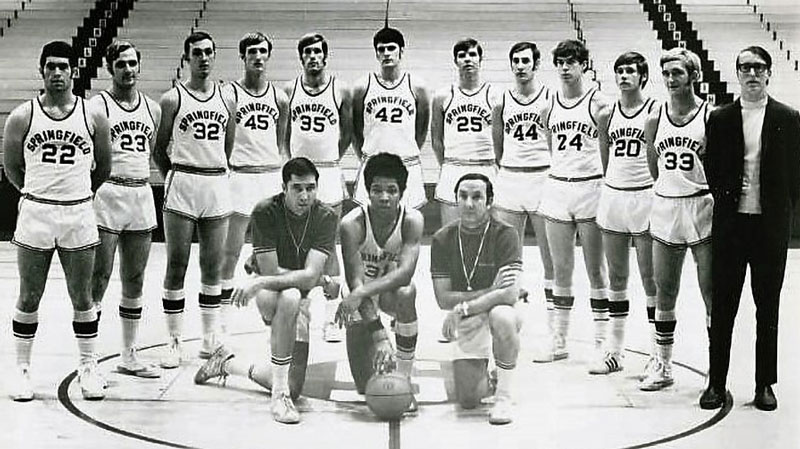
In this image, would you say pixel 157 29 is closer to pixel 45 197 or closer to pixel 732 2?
pixel 45 197

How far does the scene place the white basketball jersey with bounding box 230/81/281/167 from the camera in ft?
16.1

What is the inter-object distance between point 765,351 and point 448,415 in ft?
4.70

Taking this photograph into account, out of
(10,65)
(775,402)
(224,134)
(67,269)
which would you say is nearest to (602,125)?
(775,402)

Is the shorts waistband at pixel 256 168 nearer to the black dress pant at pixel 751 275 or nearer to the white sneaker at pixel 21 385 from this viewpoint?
the white sneaker at pixel 21 385

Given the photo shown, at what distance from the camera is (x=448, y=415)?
4.29 m

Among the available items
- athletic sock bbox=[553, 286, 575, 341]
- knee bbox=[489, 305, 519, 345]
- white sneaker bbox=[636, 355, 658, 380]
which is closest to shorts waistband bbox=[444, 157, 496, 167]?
athletic sock bbox=[553, 286, 575, 341]

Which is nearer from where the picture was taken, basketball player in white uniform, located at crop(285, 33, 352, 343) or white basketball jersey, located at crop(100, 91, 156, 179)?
white basketball jersey, located at crop(100, 91, 156, 179)

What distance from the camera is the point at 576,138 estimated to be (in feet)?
16.4

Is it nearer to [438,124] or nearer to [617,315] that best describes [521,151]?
[438,124]

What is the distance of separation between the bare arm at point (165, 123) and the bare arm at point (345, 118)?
32.1 inches

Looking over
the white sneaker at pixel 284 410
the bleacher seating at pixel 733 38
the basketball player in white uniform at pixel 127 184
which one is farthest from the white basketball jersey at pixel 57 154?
the bleacher seating at pixel 733 38

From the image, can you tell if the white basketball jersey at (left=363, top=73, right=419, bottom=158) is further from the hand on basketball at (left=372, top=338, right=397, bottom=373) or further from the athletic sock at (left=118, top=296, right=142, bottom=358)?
the athletic sock at (left=118, top=296, right=142, bottom=358)

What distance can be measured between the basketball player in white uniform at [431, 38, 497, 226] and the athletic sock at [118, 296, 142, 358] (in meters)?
1.62

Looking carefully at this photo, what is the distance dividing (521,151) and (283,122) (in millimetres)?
1253
